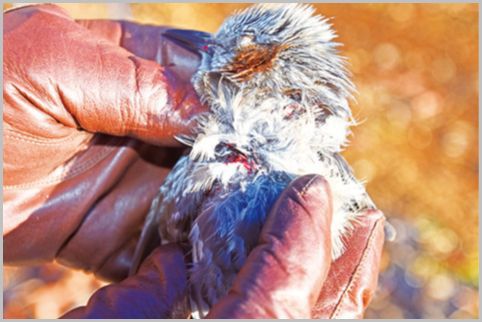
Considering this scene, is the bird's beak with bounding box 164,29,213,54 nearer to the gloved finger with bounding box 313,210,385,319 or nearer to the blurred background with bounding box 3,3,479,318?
the gloved finger with bounding box 313,210,385,319

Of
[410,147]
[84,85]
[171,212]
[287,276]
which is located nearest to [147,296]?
[171,212]

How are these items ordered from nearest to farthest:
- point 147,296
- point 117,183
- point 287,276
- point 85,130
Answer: point 287,276, point 147,296, point 85,130, point 117,183

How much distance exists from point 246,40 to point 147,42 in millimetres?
289

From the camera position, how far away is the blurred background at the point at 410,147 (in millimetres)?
2387

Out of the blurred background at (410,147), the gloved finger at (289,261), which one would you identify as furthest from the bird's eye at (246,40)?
the blurred background at (410,147)

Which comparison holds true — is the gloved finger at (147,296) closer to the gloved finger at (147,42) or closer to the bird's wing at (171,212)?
the bird's wing at (171,212)

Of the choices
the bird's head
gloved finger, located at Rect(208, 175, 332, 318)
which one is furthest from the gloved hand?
the bird's head

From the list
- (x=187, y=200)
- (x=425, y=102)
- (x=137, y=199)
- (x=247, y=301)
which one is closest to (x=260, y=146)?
(x=187, y=200)

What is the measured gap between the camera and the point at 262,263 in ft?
2.60

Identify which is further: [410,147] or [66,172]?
[410,147]

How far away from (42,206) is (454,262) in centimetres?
213

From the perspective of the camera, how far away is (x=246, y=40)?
3.12 feet

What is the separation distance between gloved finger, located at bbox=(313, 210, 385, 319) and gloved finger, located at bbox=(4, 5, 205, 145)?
362mm

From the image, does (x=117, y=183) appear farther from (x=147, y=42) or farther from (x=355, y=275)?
(x=355, y=275)
